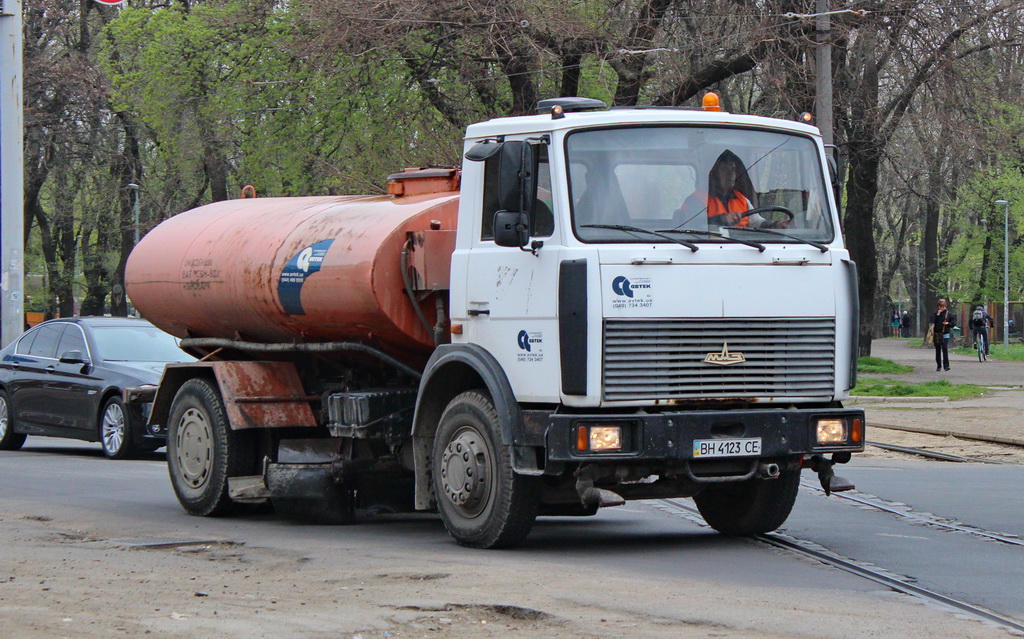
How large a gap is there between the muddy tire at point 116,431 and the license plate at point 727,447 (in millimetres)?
9105

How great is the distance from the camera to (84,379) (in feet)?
53.9

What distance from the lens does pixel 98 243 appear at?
54.2 meters

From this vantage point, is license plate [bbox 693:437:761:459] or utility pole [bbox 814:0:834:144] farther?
utility pole [bbox 814:0:834:144]

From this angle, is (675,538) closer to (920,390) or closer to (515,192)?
(515,192)

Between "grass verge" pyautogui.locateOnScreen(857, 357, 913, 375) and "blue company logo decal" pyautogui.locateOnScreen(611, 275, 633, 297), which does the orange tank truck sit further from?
"grass verge" pyautogui.locateOnScreen(857, 357, 913, 375)

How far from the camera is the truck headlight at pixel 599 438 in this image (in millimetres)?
7996

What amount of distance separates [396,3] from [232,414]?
14855 mm

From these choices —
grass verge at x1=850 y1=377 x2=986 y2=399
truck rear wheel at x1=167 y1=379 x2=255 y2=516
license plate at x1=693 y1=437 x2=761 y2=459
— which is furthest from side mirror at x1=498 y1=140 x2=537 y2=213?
grass verge at x1=850 y1=377 x2=986 y2=399

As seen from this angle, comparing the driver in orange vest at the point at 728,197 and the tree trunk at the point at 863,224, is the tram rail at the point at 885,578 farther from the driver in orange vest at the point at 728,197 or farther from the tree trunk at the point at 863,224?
the tree trunk at the point at 863,224

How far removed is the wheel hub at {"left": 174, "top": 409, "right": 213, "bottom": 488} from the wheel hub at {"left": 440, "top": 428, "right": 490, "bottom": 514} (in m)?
2.90

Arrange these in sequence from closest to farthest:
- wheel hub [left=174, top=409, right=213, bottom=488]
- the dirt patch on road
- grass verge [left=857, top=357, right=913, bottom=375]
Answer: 1. the dirt patch on road
2. wheel hub [left=174, top=409, right=213, bottom=488]
3. grass verge [left=857, top=357, right=913, bottom=375]

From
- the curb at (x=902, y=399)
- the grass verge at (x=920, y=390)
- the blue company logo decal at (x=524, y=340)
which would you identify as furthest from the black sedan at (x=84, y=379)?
the grass verge at (x=920, y=390)

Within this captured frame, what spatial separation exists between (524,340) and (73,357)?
9.70 meters

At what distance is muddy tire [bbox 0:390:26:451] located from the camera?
1753 centimetres
